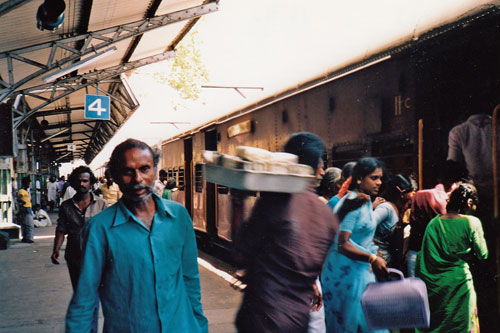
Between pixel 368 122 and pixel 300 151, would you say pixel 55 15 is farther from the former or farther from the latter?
pixel 300 151

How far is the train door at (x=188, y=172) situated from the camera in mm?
11935

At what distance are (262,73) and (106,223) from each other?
5.19m

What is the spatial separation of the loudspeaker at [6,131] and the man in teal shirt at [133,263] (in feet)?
19.6

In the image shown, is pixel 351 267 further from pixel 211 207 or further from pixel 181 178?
pixel 181 178

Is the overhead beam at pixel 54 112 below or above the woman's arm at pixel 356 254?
above

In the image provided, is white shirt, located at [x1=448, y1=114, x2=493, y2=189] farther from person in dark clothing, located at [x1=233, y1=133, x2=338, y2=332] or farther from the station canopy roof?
the station canopy roof

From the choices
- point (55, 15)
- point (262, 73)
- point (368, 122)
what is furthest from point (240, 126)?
point (368, 122)

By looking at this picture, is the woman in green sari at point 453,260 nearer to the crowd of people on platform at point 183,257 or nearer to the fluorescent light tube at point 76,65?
the crowd of people on platform at point 183,257

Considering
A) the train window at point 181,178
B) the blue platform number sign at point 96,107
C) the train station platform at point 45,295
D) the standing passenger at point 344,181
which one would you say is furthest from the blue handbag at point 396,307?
the blue platform number sign at point 96,107

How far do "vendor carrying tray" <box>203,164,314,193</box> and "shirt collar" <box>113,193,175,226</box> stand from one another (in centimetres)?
26

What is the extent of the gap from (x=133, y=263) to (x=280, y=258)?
0.61m

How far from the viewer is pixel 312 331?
3.07 meters

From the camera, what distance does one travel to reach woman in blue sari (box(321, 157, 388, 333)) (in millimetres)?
3176

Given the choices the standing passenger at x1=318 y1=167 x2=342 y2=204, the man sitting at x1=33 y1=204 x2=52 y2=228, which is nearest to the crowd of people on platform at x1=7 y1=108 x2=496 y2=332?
the standing passenger at x1=318 y1=167 x2=342 y2=204
